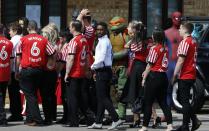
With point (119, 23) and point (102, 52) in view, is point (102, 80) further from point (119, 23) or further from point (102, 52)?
point (119, 23)

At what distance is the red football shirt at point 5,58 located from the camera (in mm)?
14070

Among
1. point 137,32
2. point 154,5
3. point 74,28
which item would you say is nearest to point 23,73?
point 74,28

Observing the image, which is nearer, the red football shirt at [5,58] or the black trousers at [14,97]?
the red football shirt at [5,58]

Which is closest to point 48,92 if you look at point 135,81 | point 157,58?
point 135,81

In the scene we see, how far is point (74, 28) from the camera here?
13805mm

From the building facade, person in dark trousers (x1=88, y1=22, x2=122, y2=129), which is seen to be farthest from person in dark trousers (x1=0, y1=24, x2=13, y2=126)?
the building facade

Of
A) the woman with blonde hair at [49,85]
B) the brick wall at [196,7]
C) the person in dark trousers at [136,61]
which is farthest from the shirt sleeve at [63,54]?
the brick wall at [196,7]

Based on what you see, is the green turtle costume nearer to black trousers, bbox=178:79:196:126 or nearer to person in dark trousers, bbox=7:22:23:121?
person in dark trousers, bbox=7:22:23:121

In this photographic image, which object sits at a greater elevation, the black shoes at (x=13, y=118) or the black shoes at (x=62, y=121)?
the black shoes at (x=62, y=121)

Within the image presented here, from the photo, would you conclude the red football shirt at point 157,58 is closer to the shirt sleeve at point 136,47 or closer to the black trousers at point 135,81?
the shirt sleeve at point 136,47

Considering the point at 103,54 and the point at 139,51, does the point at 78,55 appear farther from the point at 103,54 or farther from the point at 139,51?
the point at 139,51

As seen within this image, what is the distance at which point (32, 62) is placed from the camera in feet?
45.6

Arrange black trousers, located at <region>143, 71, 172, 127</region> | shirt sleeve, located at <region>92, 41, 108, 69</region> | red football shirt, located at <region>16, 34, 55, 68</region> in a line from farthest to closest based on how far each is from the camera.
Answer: red football shirt, located at <region>16, 34, 55, 68</region> → shirt sleeve, located at <region>92, 41, 108, 69</region> → black trousers, located at <region>143, 71, 172, 127</region>

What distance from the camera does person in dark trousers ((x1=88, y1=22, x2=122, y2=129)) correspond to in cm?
1349
